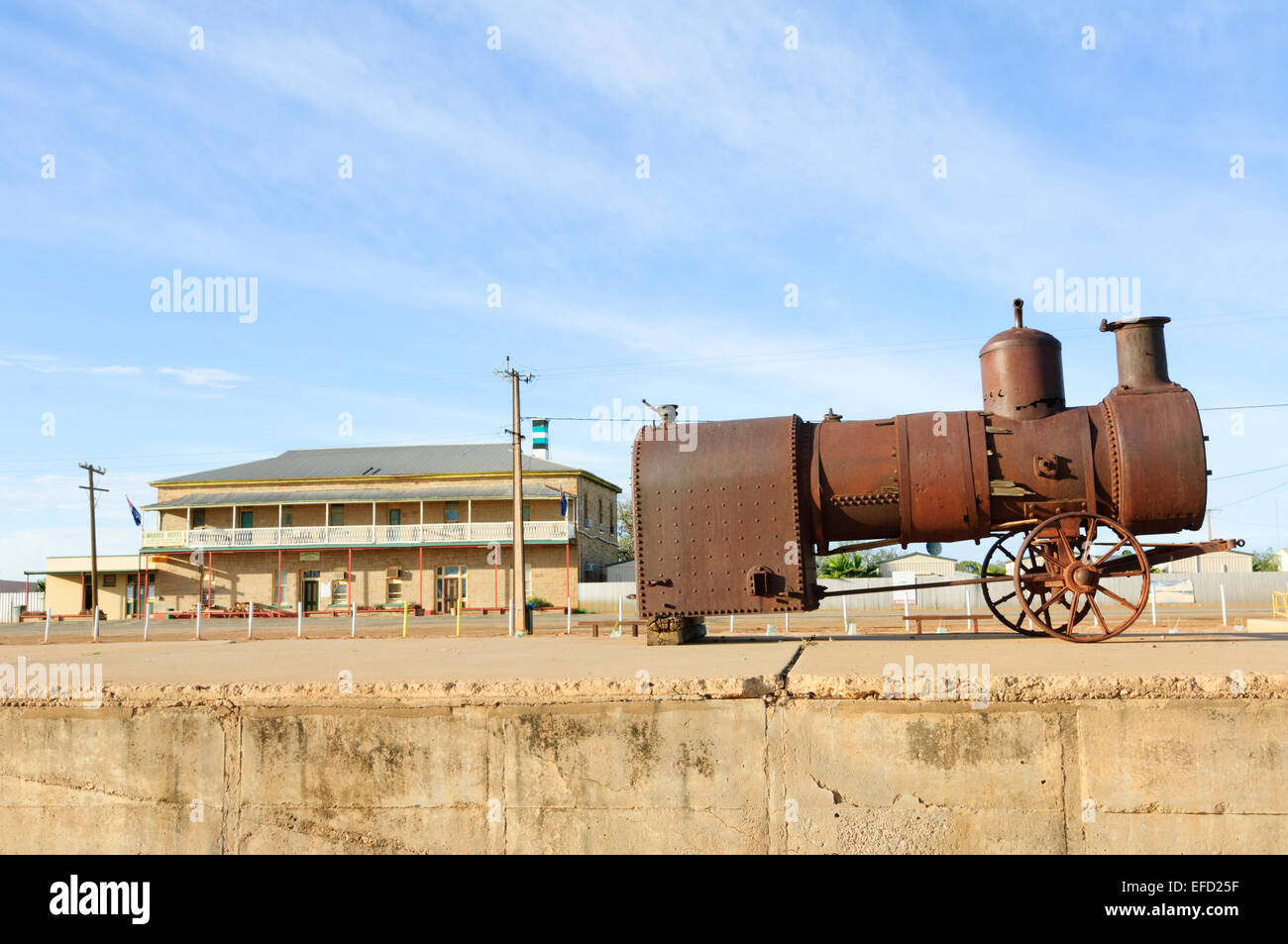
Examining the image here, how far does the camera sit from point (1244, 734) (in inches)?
173

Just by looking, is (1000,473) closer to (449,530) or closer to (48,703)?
(48,703)

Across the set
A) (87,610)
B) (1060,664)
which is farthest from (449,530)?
(1060,664)

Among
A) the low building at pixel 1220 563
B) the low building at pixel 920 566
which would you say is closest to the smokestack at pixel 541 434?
the low building at pixel 920 566

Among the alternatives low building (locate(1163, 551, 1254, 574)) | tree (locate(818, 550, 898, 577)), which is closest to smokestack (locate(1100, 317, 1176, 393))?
tree (locate(818, 550, 898, 577))

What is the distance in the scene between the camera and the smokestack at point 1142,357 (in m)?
7.78

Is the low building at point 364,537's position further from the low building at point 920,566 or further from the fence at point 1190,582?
the low building at point 920,566

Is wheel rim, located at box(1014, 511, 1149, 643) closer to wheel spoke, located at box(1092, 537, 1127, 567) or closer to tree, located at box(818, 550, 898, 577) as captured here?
wheel spoke, located at box(1092, 537, 1127, 567)

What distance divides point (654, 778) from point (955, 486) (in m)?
4.30

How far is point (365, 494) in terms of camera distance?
47500 millimetres

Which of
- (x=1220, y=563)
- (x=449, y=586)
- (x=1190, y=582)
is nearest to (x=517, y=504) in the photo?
(x=449, y=586)

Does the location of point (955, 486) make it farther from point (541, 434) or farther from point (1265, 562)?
point (1265, 562)

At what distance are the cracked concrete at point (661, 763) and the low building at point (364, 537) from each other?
36.1m

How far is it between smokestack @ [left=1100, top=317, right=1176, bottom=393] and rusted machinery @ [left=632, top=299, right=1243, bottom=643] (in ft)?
0.04

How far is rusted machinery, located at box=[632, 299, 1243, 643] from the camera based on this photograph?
755cm
